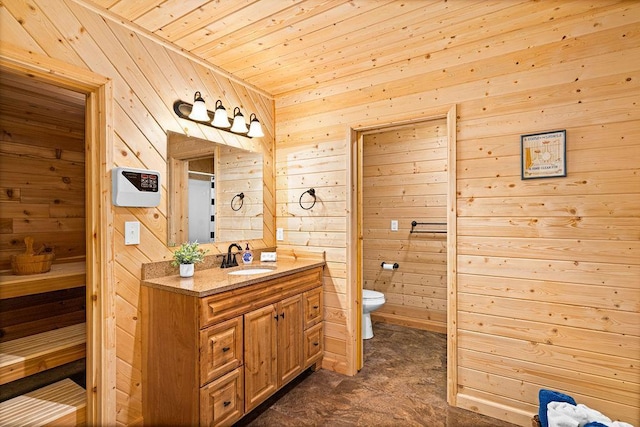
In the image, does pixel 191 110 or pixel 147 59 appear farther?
pixel 191 110

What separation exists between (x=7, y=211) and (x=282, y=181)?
2.09 metres

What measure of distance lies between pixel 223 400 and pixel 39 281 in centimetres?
128

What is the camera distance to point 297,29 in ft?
6.55

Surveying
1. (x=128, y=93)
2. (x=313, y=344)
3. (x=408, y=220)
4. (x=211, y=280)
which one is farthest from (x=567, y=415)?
(x=128, y=93)

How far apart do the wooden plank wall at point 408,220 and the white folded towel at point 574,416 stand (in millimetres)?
1879

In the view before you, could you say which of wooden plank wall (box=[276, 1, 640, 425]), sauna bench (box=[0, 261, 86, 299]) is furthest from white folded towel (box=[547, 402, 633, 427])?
sauna bench (box=[0, 261, 86, 299])

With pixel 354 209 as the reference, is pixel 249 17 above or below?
above

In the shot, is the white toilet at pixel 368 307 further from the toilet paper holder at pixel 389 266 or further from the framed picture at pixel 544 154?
the framed picture at pixel 544 154

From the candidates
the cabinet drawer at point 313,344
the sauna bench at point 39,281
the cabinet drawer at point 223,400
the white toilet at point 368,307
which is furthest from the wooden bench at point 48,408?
the white toilet at point 368,307

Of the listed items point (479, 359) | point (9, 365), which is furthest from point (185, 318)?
point (479, 359)

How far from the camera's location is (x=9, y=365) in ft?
5.54

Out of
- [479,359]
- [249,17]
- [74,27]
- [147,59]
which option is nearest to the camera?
[74,27]

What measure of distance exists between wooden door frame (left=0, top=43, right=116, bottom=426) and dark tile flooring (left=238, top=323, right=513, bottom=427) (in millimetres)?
818

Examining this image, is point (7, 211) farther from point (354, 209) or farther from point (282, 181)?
point (354, 209)
